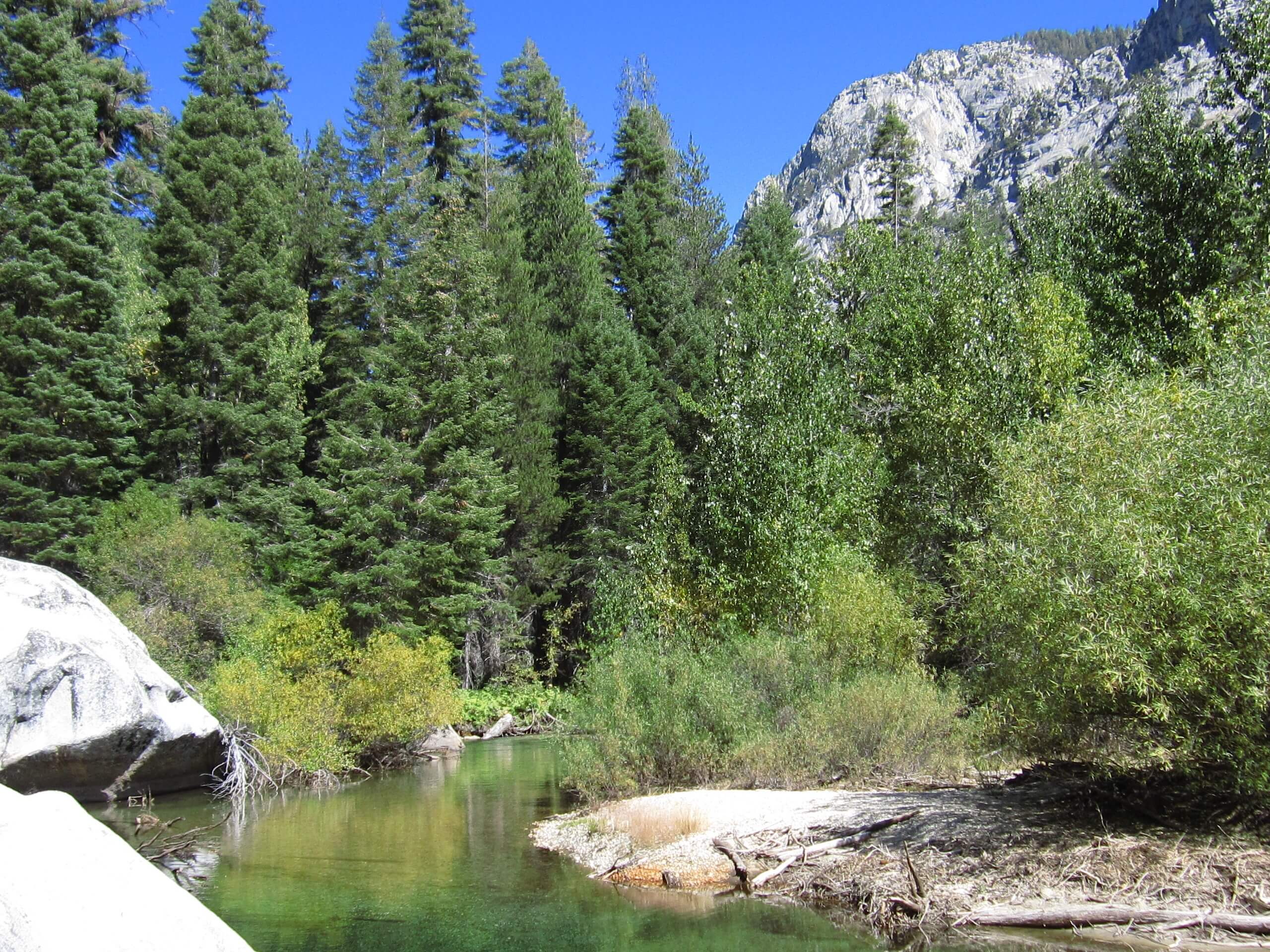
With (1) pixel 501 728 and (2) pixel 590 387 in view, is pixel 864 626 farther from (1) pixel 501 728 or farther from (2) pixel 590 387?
(2) pixel 590 387

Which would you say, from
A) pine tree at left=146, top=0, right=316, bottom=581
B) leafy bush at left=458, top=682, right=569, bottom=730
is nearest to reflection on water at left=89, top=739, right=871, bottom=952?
leafy bush at left=458, top=682, right=569, bottom=730

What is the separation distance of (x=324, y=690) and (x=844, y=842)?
14.6 m

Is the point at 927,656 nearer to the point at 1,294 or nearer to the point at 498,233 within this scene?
the point at 498,233

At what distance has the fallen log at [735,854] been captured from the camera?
43.9ft

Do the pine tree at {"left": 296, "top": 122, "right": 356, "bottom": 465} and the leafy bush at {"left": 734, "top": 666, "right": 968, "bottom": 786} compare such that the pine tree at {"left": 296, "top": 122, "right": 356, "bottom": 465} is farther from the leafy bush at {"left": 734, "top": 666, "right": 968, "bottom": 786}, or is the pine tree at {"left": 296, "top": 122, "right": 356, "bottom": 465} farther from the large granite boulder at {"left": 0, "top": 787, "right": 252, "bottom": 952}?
the large granite boulder at {"left": 0, "top": 787, "right": 252, "bottom": 952}

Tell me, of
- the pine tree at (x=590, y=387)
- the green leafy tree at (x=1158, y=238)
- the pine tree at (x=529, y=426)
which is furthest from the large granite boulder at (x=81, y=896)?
the pine tree at (x=529, y=426)

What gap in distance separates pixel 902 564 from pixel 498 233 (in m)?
22.3

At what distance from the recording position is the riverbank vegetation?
40.8ft

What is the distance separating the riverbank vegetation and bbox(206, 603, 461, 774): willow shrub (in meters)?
0.12

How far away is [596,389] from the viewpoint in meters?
36.5

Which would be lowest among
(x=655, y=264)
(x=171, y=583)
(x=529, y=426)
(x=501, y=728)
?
(x=501, y=728)

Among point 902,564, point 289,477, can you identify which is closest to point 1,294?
point 289,477

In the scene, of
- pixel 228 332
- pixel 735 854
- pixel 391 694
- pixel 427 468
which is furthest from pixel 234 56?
pixel 735 854

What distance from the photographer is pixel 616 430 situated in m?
36.8
